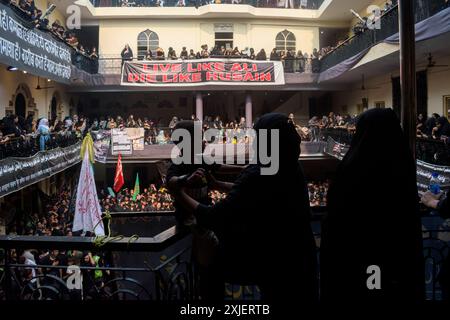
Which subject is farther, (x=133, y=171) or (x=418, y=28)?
(x=133, y=171)

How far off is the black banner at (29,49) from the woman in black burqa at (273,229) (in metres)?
9.19

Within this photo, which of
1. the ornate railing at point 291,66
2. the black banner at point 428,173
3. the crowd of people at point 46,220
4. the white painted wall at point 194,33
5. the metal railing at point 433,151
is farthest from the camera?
the white painted wall at point 194,33

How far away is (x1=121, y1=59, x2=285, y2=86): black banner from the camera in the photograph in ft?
63.3

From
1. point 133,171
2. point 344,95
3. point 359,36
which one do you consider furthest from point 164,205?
point 344,95

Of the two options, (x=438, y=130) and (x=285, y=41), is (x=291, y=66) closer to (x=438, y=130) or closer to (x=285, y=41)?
(x=285, y=41)

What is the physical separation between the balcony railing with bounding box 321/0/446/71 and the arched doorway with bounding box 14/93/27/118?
12.6 m

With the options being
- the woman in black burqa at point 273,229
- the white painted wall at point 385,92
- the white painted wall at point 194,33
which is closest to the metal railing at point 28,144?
the woman in black burqa at point 273,229

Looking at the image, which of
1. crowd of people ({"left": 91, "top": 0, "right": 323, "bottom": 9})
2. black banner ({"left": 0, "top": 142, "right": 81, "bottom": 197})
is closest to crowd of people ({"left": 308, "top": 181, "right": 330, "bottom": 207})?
black banner ({"left": 0, "top": 142, "right": 81, "bottom": 197})

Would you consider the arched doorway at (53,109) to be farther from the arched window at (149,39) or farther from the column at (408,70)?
the column at (408,70)

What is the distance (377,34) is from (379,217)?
1333cm

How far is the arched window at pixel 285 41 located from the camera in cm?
2375
